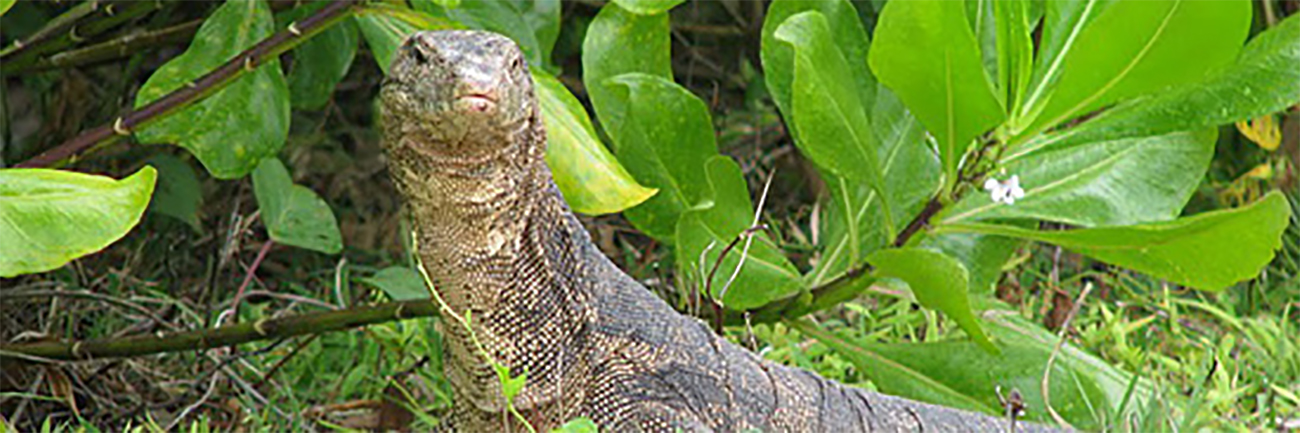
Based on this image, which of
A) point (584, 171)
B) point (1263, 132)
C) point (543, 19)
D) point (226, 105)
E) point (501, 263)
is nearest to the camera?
point (501, 263)

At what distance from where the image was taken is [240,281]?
5.39 meters

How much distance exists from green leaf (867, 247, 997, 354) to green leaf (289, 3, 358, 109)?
1551mm

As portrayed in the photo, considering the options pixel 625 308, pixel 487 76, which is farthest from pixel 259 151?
pixel 487 76

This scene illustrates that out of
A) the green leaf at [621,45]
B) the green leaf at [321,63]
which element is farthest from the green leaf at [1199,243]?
the green leaf at [321,63]

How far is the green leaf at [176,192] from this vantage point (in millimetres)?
5172

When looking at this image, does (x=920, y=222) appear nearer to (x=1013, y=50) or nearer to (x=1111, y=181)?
(x=1013, y=50)

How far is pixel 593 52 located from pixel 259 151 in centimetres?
73

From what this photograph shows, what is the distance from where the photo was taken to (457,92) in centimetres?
268

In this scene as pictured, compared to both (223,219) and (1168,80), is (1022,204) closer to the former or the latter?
(1168,80)

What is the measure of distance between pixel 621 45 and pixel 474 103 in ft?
4.89

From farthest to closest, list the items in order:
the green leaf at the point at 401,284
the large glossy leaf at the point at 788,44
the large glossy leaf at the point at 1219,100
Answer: the large glossy leaf at the point at 788,44, the green leaf at the point at 401,284, the large glossy leaf at the point at 1219,100

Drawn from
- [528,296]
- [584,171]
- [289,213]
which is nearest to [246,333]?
[289,213]

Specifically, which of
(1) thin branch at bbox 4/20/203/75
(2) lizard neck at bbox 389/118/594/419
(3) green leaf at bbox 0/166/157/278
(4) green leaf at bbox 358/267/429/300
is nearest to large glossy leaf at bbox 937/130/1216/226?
(4) green leaf at bbox 358/267/429/300

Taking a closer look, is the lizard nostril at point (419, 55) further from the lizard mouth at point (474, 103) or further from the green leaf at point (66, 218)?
the green leaf at point (66, 218)
